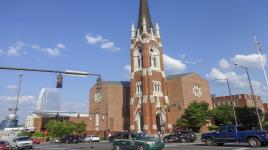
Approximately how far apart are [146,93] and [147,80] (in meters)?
3.04

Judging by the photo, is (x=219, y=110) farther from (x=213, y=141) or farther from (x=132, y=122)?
(x=213, y=141)

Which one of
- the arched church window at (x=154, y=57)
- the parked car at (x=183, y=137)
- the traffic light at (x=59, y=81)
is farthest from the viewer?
the arched church window at (x=154, y=57)

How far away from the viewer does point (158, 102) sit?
60406 millimetres

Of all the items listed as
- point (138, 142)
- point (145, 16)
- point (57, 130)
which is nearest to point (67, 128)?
point (57, 130)

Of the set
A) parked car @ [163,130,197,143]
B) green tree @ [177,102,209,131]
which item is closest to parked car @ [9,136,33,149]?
parked car @ [163,130,197,143]

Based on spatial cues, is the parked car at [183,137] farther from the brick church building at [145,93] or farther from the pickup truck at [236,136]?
the brick church building at [145,93]

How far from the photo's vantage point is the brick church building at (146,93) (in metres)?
60.0

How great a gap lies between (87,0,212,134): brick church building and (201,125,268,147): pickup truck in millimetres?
26517

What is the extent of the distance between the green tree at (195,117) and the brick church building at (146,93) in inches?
98.8

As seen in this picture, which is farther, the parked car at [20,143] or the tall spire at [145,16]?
the tall spire at [145,16]

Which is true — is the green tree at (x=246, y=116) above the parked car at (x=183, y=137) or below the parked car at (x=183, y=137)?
above

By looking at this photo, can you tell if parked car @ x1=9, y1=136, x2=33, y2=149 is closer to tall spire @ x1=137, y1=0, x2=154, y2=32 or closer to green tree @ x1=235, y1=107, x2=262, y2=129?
tall spire @ x1=137, y1=0, x2=154, y2=32

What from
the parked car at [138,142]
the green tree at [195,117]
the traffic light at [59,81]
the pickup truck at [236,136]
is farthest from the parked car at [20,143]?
the green tree at [195,117]

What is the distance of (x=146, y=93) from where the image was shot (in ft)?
196
